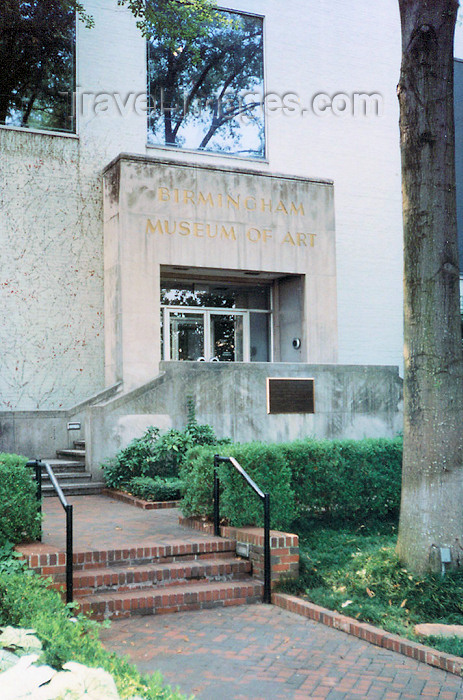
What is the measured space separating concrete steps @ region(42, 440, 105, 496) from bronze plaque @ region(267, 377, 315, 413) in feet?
→ 11.7

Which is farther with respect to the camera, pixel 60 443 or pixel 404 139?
pixel 60 443

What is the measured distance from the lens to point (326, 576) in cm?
731

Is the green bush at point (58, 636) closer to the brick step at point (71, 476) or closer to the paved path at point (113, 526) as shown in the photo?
the paved path at point (113, 526)

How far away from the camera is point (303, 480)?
9.02 m

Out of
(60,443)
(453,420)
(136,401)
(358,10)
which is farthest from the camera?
(358,10)

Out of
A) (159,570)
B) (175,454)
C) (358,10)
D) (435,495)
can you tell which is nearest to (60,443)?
(175,454)

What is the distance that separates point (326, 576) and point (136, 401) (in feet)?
20.7

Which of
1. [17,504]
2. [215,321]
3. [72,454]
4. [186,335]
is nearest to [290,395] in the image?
[186,335]

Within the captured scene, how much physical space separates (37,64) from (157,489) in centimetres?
966

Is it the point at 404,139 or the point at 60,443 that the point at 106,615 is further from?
the point at 60,443

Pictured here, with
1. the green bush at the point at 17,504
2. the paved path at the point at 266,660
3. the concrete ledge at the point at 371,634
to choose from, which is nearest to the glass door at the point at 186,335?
the green bush at the point at 17,504

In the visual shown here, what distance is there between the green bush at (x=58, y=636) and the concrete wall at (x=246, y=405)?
7.17 meters

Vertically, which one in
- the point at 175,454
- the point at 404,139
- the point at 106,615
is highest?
the point at 404,139

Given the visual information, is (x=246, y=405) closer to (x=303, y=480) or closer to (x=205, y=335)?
(x=205, y=335)
